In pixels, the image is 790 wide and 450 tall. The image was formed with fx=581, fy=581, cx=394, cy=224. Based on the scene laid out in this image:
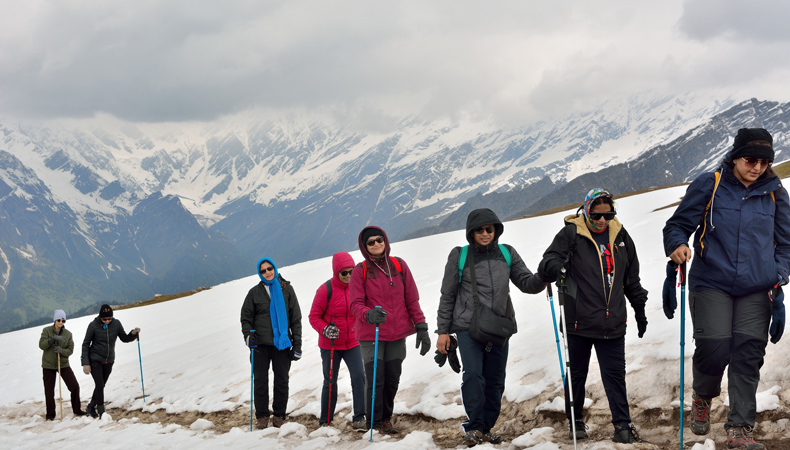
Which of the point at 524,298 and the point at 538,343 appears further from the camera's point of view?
the point at 524,298

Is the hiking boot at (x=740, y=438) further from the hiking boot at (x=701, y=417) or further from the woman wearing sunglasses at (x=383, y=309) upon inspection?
the woman wearing sunglasses at (x=383, y=309)

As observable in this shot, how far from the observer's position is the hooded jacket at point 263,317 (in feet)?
35.8

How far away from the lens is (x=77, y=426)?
45.3 feet

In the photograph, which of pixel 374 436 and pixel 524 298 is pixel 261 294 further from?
pixel 524 298

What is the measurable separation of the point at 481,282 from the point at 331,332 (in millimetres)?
3275

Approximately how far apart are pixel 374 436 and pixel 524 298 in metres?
9.75

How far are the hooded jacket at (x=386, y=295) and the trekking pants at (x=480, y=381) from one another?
1.36m

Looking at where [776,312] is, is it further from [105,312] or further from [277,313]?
[105,312]

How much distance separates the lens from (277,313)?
11.0 meters

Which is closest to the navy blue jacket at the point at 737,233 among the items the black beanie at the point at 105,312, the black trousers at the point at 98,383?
the black beanie at the point at 105,312

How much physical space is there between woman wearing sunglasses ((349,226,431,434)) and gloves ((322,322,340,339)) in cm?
74

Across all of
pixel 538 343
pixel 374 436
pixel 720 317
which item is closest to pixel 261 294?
pixel 374 436

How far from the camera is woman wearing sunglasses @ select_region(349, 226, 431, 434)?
29.6 ft

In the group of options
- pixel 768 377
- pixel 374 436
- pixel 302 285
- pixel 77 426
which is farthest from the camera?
pixel 302 285
